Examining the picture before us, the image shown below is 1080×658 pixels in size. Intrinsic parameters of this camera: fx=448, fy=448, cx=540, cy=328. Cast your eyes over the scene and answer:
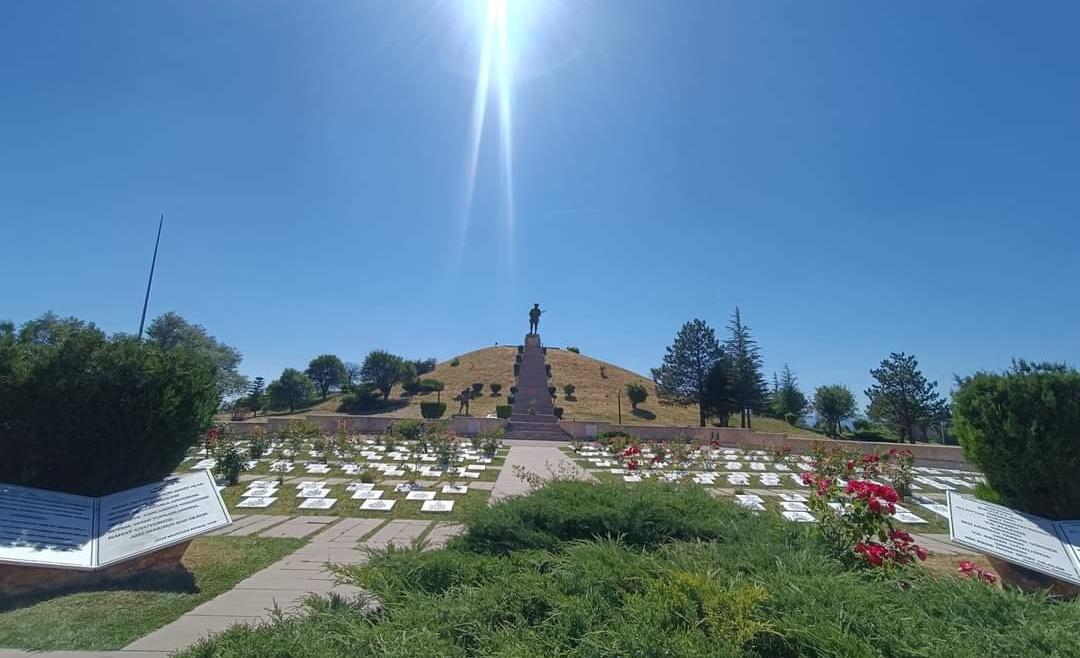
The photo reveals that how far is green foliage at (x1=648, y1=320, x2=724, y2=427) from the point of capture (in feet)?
103

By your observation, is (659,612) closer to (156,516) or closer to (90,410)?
(156,516)

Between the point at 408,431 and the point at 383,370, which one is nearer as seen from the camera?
the point at 408,431

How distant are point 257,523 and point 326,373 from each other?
37.8 metres

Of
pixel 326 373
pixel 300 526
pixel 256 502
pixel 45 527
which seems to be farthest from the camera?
pixel 326 373

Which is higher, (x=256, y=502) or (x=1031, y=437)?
(x=1031, y=437)

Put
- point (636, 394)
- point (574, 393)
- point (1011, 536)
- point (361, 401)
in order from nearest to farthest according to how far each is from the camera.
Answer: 1. point (1011, 536)
2. point (361, 401)
3. point (636, 394)
4. point (574, 393)

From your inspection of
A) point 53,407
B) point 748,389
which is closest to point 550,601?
point 53,407

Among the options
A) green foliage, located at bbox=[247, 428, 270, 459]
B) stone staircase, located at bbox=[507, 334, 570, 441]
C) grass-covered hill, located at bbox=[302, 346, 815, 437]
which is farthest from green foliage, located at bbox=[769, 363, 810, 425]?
green foliage, located at bbox=[247, 428, 270, 459]

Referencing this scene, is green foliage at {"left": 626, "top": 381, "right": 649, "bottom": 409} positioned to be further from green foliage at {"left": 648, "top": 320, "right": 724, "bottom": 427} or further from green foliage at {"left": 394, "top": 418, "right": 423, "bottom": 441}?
green foliage at {"left": 394, "top": 418, "right": 423, "bottom": 441}

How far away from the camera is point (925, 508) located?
30.0ft

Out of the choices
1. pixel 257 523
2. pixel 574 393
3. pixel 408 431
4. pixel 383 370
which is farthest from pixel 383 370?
pixel 257 523

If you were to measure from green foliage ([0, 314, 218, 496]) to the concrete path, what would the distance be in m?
4.40

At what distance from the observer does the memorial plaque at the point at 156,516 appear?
458 centimetres

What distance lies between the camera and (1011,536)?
501 cm
